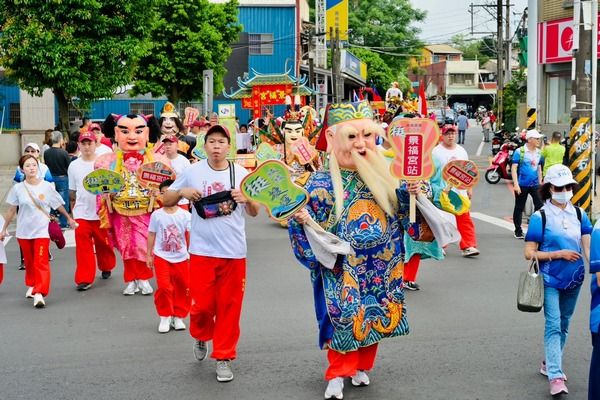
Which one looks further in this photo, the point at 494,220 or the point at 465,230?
the point at 494,220

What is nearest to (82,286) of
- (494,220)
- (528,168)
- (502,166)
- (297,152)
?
(297,152)

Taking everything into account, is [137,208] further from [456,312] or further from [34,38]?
[34,38]

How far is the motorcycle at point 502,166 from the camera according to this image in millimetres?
22328

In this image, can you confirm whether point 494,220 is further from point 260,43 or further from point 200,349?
→ point 260,43

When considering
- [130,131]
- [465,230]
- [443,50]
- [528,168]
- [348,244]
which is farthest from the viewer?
[443,50]

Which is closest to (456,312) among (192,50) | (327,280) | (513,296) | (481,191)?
(513,296)

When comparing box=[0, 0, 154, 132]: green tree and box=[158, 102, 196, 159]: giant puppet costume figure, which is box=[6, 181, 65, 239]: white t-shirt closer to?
box=[158, 102, 196, 159]: giant puppet costume figure

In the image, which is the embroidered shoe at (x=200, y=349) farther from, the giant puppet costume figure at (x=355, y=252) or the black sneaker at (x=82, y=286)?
the black sneaker at (x=82, y=286)

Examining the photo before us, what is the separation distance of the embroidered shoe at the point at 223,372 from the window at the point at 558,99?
23.6m

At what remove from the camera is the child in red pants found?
25.0 feet

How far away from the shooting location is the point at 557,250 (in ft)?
19.0

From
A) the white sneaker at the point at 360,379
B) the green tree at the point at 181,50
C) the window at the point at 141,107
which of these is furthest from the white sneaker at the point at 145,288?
the window at the point at 141,107

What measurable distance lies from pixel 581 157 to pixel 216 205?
33.6ft

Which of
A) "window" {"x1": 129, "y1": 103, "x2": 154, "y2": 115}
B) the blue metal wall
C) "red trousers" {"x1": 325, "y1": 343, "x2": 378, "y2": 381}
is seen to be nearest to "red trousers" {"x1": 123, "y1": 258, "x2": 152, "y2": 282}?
"red trousers" {"x1": 325, "y1": 343, "x2": 378, "y2": 381}
